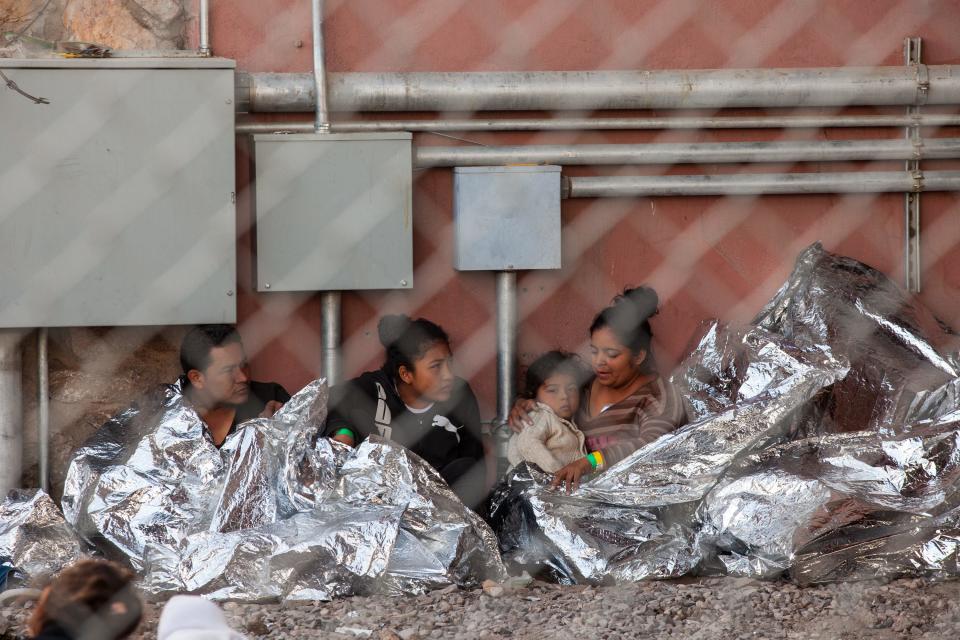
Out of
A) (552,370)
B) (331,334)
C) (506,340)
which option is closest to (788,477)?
(552,370)

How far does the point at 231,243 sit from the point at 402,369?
1.83ft

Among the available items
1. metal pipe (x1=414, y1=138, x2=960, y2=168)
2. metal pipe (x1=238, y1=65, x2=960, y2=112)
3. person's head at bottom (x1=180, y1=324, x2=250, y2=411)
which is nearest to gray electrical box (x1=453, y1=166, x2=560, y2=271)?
metal pipe (x1=414, y1=138, x2=960, y2=168)

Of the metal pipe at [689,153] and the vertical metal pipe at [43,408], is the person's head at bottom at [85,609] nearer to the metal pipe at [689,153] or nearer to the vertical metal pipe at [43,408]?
the vertical metal pipe at [43,408]

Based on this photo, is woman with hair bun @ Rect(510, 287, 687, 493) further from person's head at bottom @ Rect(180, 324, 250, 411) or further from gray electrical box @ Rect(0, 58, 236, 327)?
gray electrical box @ Rect(0, 58, 236, 327)

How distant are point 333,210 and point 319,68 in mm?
379

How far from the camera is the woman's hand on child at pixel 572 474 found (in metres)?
2.70

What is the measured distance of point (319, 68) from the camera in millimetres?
2973

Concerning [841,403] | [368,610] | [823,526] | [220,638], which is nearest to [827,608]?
[823,526]

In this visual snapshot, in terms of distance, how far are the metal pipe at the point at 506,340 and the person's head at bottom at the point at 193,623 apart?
73.8 inches

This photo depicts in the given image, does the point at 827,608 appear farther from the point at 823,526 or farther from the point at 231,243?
the point at 231,243

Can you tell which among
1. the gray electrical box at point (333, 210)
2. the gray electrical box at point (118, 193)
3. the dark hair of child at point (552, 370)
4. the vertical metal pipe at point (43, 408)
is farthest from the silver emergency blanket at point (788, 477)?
the vertical metal pipe at point (43, 408)

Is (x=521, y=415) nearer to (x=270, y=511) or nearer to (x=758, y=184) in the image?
(x=270, y=511)

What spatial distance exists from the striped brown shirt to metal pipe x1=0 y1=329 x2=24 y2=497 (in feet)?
4.91

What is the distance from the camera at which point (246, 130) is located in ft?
9.87
